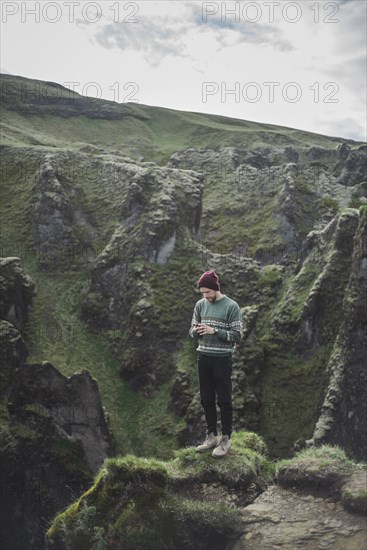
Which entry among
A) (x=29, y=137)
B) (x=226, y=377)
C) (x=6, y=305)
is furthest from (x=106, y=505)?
(x=29, y=137)

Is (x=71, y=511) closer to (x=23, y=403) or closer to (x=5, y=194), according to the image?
(x=23, y=403)

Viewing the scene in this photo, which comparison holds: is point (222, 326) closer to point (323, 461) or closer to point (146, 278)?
point (323, 461)

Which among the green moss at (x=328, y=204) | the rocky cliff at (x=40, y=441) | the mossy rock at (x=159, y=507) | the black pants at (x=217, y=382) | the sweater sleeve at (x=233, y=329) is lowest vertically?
the rocky cliff at (x=40, y=441)

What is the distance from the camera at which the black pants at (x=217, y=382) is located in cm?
1306

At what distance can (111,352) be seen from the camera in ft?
186

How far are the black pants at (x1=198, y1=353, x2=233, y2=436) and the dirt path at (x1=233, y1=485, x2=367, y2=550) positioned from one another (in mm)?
2335

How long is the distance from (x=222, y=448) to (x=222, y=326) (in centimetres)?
357

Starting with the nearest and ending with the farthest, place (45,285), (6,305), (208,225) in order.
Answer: (6,305), (45,285), (208,225)

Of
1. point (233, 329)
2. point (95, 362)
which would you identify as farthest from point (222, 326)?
point (95, 362)

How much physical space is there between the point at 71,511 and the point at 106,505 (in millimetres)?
1243

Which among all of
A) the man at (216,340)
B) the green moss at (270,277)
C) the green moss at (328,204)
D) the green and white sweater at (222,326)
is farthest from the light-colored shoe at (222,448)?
the green moss at (328,204)

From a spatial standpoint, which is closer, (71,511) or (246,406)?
(71,511)

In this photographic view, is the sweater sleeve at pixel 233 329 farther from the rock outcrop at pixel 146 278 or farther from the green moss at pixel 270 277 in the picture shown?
the green moss at pixel 270 277

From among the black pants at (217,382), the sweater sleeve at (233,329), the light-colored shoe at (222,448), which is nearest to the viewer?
the sweater sleeve at (233,329)
